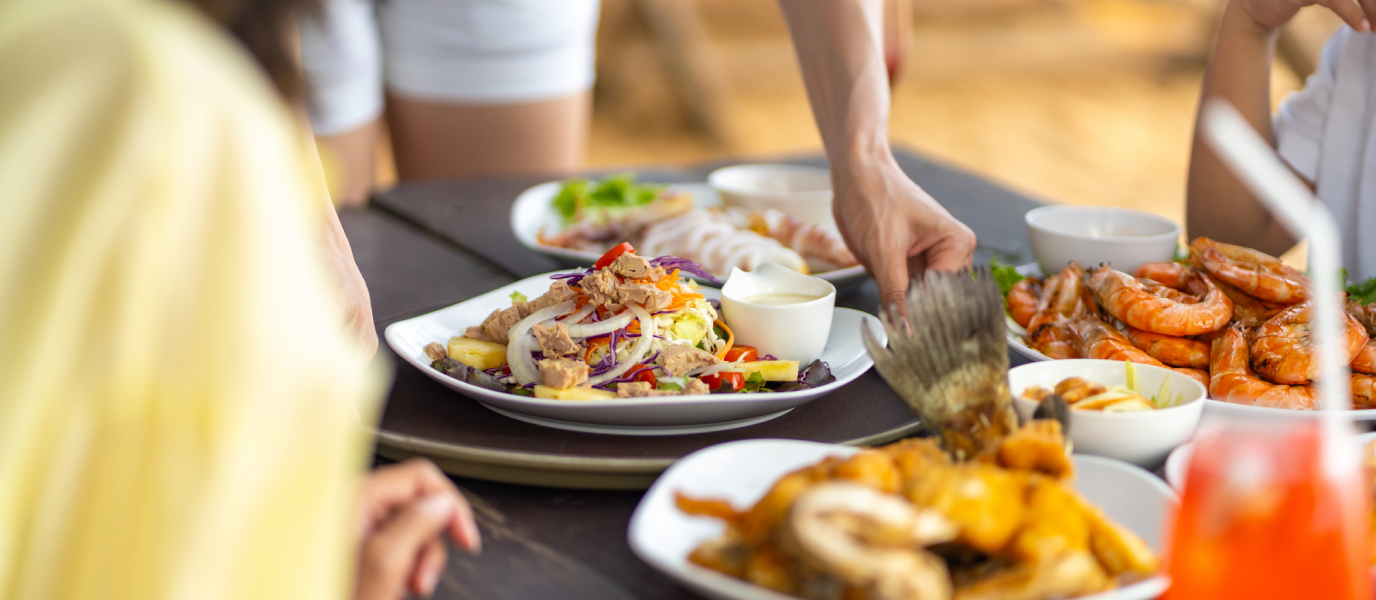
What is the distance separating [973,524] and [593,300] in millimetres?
700

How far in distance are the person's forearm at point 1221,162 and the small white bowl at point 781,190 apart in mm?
735

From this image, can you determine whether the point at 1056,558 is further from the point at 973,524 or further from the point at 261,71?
the point at 261,71

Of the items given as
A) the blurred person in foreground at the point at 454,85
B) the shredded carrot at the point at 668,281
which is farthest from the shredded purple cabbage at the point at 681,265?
the blurred person in foreground at the point at 454,85

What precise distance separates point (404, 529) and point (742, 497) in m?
0.32

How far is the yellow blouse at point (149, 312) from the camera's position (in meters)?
0.55

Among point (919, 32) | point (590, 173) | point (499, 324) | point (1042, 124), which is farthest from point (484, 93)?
point (919, 32)

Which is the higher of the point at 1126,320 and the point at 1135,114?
the point at 1126,320

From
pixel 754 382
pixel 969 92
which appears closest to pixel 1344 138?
pixel 754 382

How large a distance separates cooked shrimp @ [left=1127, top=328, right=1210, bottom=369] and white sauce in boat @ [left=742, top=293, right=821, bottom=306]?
1.52ft

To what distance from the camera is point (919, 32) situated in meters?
9.66

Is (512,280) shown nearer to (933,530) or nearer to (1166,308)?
(1166,308)

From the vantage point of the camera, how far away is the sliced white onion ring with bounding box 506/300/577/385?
4.05ft

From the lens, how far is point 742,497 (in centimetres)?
89

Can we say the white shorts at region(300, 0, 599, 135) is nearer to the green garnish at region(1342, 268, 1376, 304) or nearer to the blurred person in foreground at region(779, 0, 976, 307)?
the blurred person in foreground at region(779, 0, 976, 307)
